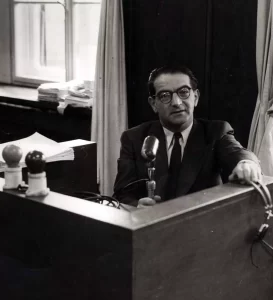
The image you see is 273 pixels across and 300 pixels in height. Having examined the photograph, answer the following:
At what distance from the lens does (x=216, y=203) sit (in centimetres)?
186

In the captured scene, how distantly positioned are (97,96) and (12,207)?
2.85m

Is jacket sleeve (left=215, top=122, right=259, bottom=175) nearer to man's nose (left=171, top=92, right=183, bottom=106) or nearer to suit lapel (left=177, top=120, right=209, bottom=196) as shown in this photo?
suit lapel (left=177, top=120, right=209, bottom=196)

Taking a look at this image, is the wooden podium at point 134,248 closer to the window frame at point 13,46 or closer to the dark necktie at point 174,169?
the dark necktie at point 174,169

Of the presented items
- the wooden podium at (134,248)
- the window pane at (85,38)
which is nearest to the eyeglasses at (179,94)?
the wooden podium at (134,248)

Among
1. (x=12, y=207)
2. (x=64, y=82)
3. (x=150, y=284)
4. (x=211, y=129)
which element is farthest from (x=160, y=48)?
(x=150, y=284)

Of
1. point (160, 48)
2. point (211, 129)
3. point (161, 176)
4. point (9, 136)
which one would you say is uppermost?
point (160, 48)

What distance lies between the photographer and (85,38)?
17.6ft

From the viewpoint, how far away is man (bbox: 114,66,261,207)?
273 centimetres

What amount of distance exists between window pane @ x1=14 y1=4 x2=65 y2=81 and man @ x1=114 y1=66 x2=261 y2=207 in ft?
9.57

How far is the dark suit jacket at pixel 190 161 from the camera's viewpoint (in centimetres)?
271

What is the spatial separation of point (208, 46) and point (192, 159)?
165 cm

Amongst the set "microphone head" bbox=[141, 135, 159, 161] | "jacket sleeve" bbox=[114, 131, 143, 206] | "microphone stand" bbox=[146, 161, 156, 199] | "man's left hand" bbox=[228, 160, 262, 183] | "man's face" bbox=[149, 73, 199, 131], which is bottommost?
"jacket sleeve" bbox=[114, 131, 143, 206]

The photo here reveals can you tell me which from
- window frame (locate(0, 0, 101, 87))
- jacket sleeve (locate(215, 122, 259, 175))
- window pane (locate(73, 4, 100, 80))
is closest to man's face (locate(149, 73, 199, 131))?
jacket sleeve (locate(215, 122, 259, 175))

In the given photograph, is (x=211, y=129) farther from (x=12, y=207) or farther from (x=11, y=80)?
(x=11, y=80)
